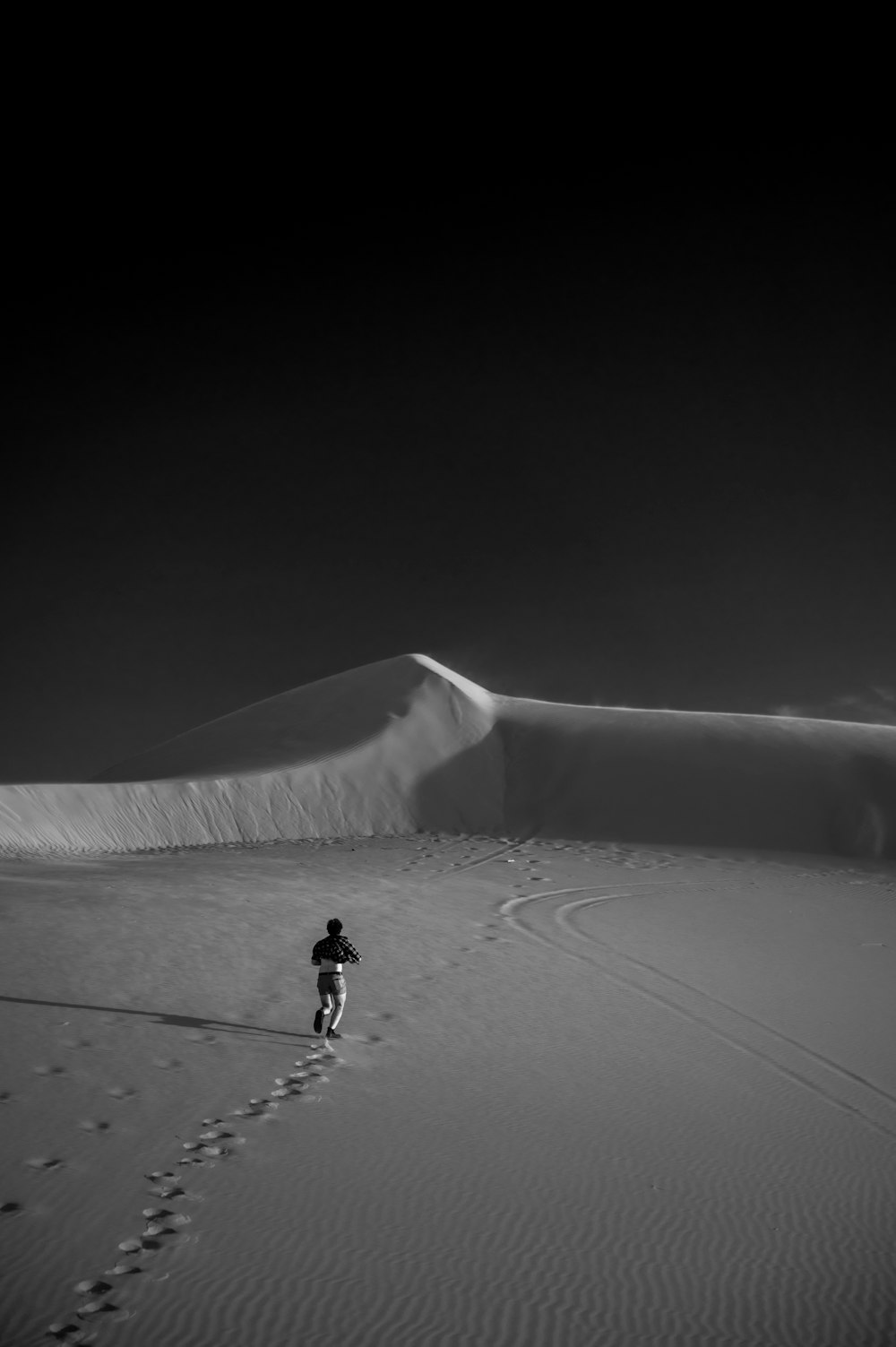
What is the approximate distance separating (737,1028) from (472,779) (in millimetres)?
23307

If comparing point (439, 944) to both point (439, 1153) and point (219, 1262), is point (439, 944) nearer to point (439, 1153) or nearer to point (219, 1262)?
point (439, 1153)

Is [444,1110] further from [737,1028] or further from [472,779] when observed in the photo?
[472,779]

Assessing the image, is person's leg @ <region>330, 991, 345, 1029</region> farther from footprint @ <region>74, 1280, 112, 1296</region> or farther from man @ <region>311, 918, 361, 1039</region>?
footprint @ <region>74, 1280, 112, 1296</region>

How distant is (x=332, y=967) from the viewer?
8.68 m

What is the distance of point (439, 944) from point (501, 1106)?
6.12 metres

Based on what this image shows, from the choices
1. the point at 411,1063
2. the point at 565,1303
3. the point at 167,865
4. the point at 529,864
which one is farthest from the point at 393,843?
the point at 565,1303

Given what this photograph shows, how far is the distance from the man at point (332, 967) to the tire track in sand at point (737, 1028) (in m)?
3.94

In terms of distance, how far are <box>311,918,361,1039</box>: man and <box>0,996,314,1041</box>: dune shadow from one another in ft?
1.44

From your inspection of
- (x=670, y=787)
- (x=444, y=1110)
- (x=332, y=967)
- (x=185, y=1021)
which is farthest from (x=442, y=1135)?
(x=670, y=787)

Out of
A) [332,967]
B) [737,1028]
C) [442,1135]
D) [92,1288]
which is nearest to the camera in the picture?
[92,1288]

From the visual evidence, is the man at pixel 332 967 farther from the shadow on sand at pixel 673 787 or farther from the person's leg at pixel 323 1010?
the shadow on sand at pixel 673 787

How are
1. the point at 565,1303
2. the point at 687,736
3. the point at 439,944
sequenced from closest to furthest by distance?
1. the point at 565,1303
2. the point at 439,944
3. the point at 687,736

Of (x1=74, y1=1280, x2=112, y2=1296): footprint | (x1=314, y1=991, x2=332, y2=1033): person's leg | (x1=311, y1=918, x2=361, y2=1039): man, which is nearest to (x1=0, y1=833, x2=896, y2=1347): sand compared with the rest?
(x1=74, y1=1280, x2=112, y2=1296): footprint

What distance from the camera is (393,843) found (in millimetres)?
27125
